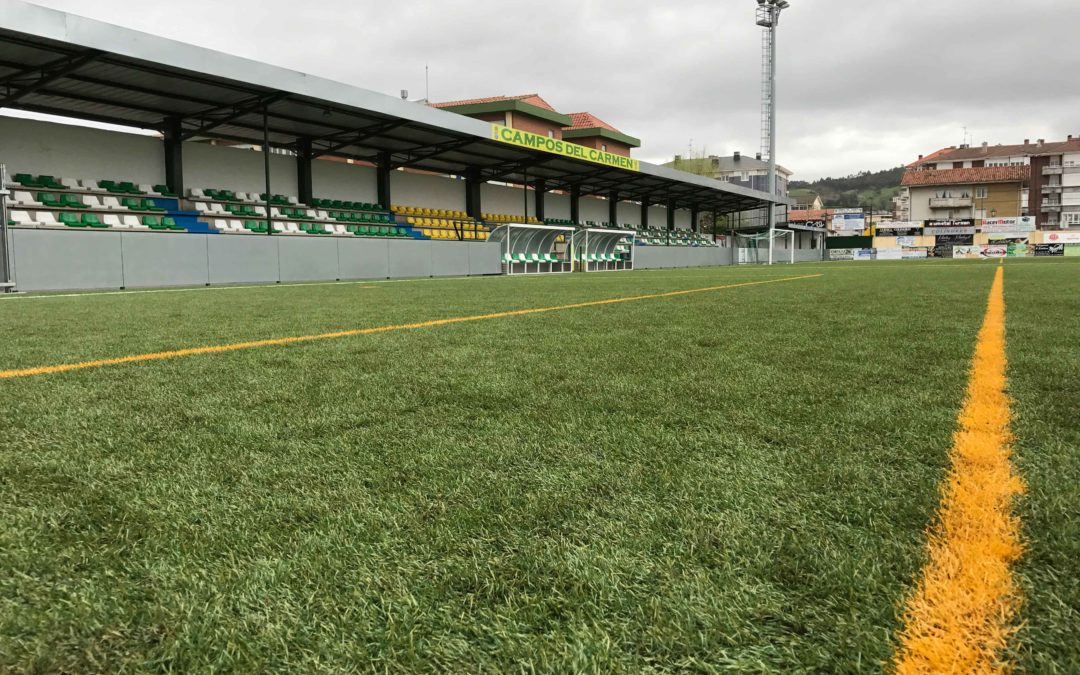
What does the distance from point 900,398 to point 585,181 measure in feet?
105

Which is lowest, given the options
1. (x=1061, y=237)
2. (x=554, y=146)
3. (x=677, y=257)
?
(x=677, y=257)

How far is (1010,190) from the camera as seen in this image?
69812mm

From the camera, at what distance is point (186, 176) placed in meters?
19.5

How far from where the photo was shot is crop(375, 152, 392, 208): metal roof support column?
24.4m

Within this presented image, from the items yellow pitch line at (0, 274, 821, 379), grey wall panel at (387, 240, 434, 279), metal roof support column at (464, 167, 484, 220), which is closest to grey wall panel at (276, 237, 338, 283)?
grey wall panel at (387, 240, 434, 279)

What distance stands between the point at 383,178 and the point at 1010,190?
71.9 m

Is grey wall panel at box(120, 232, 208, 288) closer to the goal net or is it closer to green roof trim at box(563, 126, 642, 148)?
the goal net

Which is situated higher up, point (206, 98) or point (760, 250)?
point (206, 98)

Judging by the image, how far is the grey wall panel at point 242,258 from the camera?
13.2 metres

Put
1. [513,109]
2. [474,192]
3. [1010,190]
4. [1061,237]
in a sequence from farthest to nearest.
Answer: [1010,190], [1061,237], [513,109], [474,192]

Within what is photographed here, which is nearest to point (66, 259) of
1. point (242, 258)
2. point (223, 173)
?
point (242, 258)

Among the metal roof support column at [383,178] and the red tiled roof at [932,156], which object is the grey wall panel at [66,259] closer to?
the metal roof support column at [383,178]

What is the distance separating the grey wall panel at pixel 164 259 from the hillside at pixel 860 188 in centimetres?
12886

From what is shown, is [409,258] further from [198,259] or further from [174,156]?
[174,156]
